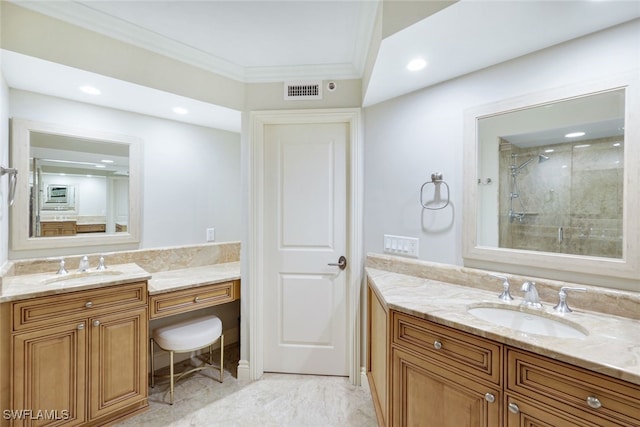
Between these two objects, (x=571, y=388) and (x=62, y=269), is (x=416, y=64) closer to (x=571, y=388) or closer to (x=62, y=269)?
(x=571, y=388)

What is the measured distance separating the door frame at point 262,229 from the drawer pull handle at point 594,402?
1397 millimetres

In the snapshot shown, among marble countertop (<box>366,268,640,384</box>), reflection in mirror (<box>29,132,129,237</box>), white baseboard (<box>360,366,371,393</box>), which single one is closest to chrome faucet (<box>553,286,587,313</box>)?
marble countertop (<box>366,268,640,384</box>)

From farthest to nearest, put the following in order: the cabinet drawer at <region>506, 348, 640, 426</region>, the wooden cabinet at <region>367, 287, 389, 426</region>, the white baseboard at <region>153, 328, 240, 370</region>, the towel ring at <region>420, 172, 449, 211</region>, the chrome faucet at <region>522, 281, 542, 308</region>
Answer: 1. the white baseboard at <region>153, 328, 240, 370</region>
2. the towel ring at <region>420, 172, 449, 211</region>
3. the wooden cabinet at <region>367, 287, 389, 426</region>
4. the chrome faucet at <region>522, 281, 542, 308</region>
5. the cabinet drawer at <region>506, 348, 640, 426</region>

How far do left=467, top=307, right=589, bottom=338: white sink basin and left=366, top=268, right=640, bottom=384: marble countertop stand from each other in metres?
0.03

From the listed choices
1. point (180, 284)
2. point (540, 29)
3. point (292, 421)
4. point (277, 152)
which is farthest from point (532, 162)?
point (180, 284)

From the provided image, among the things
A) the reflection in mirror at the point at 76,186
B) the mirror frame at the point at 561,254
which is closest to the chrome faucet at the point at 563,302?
the mirror frame at the point at 561,254

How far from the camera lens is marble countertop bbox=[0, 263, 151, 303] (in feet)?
4.70

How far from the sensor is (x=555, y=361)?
0.89 m

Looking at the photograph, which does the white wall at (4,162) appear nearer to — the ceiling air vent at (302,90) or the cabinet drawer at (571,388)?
the ceiling air vent at (302,90)

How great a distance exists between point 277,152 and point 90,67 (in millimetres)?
1231

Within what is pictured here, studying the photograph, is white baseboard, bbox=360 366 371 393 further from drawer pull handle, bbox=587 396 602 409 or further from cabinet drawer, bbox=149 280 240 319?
drawer pull handle, bbox=587 396 602 409

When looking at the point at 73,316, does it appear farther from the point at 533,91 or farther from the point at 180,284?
the point at 533,91

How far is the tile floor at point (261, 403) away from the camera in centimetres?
176

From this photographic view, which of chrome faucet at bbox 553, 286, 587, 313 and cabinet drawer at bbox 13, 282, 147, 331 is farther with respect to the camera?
cabinet drawer at bbox 13, 282, 147, 331
